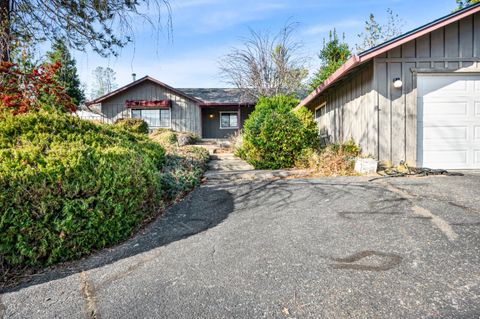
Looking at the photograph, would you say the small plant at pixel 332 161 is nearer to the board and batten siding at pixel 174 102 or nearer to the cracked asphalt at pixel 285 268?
the cracked asphalt at pixel 285 268

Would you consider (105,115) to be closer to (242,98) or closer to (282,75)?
(242,98)

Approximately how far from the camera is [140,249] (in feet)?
9.14

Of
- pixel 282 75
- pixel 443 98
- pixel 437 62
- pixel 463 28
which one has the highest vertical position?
pixel 282 75

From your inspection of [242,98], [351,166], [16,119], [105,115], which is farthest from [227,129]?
[16,119]

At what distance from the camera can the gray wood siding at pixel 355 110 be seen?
6.30 metres

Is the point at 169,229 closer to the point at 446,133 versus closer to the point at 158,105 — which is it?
the point at 446,133

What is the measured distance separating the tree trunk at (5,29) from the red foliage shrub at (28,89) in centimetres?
28

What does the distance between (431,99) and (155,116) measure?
15.4 metres

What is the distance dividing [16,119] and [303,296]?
142 inches

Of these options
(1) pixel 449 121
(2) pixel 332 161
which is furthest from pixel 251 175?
(1) pixel 449 121

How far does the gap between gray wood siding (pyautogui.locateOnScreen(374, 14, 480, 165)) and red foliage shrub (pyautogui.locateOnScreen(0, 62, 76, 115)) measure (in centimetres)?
588

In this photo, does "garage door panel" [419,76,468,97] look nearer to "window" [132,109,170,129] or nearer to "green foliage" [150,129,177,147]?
"green foliage" [150,129,177,147]

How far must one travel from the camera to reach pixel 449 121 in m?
6.04

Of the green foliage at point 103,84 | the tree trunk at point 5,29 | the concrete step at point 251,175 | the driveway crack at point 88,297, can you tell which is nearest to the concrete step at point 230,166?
the concrete step at point 251,175
